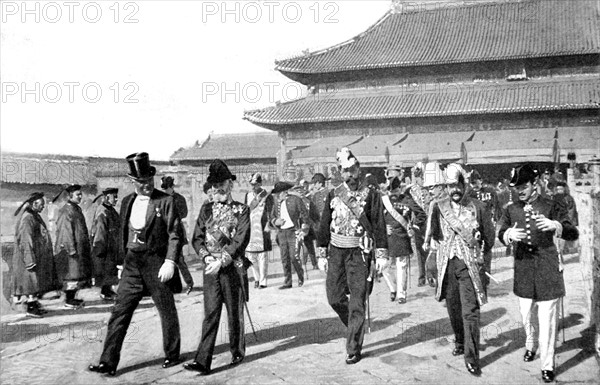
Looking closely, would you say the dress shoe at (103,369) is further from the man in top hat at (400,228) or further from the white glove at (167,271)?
the man in top hat at (400,228)

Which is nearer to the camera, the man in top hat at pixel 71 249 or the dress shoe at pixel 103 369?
the dress shoe at pixel 103 369

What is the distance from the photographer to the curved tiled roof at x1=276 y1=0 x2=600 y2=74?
18422mm

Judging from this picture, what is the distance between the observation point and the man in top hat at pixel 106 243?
8109mm

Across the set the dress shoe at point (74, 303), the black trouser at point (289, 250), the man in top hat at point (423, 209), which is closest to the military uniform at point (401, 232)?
the man in top hat at point (423, 209)

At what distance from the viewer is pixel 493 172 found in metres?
18.7

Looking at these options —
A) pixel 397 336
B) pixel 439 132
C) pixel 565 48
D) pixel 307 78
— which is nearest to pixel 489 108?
pixel 439 132

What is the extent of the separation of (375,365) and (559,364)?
1.66m

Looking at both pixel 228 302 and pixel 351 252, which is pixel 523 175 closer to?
pixel 351 252

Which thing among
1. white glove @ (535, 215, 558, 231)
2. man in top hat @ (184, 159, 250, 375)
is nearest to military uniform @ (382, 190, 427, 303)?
man in top hat @ (184, 159, 250, 375)

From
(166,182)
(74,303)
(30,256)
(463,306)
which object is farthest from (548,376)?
(74,303)

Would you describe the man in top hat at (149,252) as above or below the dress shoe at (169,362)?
above

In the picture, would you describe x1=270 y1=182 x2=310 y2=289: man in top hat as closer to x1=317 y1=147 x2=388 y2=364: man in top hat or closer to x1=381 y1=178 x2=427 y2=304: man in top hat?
x1=381 y1=178 x2=427 y2=304: man in top hat

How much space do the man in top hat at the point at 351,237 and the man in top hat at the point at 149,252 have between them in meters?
1.54

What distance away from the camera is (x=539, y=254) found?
4758 mm
